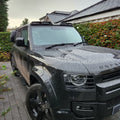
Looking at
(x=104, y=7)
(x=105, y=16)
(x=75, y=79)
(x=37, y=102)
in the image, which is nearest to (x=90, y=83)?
(x=75, y=79)

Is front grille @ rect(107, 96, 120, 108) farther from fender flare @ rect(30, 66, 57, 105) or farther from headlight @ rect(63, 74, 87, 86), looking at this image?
fender flare @ rect(30, 66, 57, 105)

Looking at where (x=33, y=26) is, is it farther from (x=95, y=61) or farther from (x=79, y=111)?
(x=79, y=111)

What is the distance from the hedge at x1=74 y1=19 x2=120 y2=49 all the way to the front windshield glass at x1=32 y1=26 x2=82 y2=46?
1.76 m

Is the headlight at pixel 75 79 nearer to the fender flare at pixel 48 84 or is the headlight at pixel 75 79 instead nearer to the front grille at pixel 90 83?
the front grille at pixel 90 83

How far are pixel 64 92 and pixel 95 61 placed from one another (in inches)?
23.1

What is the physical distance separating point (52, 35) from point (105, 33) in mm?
2658

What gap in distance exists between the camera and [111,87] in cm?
142

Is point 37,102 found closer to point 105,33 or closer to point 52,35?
point 52,35

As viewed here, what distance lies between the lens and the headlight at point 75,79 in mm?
1415

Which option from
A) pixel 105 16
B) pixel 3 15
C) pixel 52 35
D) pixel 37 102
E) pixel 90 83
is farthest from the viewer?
pixel 3 15

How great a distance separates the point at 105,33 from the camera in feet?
14.6

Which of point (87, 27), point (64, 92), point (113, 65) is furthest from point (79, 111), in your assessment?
point (87, 27)

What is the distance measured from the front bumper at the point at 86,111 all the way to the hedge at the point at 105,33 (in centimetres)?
303

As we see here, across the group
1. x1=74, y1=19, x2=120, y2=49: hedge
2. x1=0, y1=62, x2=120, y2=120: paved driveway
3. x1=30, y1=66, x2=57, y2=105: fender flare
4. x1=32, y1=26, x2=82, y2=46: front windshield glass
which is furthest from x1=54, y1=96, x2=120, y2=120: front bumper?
x1=74, y1=19, x2=120, y2=49: hedge
